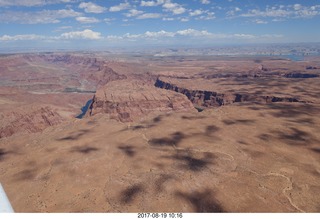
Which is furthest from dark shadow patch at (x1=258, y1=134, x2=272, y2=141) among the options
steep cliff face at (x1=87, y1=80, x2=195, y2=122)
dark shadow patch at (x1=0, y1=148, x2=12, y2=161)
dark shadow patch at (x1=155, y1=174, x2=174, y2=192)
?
steep cliff face at (x1=87, y1=80, x2=195, y2=122)

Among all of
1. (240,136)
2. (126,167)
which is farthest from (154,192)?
(240,136)

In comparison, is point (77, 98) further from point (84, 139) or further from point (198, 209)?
point (198, 209)

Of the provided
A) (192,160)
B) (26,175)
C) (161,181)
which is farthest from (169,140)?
(26,175)

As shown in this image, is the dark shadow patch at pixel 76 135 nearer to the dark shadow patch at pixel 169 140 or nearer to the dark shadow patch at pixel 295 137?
the dark shadow patch at pixel 169 140

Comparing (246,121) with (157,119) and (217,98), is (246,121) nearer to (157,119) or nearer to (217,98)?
(157,119)

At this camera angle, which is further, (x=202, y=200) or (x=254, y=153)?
(x=254, y=153)

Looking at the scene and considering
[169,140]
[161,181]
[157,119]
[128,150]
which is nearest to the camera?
[161,181]
